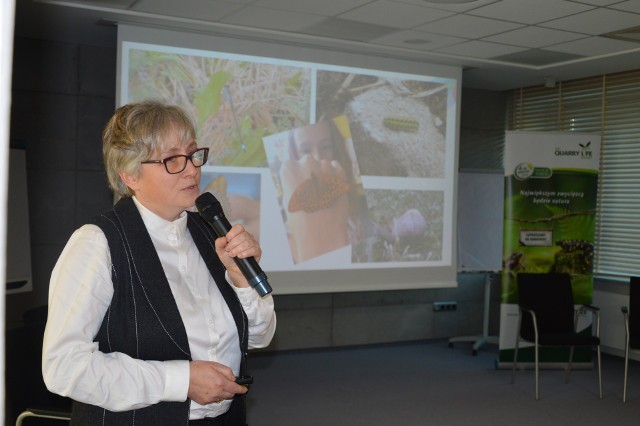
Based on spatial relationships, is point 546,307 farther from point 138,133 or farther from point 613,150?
point 138,133

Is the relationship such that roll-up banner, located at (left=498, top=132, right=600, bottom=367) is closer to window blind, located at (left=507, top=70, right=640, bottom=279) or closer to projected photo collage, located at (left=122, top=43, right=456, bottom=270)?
window blind, located at (left=507, top=70, right=640, bottom=279)

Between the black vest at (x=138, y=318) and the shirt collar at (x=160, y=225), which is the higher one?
the shirt collar at (x=160, y=225)

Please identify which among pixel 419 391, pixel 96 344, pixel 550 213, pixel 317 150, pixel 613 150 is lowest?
pixel 419 391

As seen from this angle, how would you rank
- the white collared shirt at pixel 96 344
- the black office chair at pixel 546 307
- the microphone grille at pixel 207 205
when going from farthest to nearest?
the black office chair at pixel 546 307 → the microphone grille at pixel 207 205 → the white collared shirt at pixel 96 344

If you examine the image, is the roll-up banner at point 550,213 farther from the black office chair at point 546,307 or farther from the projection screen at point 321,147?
the projection screen at point 321,147

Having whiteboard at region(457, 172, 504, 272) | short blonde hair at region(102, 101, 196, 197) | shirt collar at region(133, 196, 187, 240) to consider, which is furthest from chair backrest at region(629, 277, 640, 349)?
short blonde hair at region(102, 101, 196, 197)

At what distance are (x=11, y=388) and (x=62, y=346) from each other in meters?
1.35

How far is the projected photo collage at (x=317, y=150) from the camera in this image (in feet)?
18.7

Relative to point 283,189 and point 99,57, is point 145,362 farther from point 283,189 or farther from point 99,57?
point 99,57

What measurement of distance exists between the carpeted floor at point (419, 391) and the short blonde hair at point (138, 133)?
138 inches

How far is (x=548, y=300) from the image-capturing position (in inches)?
230

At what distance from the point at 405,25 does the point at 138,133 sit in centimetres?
405

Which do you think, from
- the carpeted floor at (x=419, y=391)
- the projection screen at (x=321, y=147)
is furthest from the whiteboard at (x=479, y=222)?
the carpeted floor at (x=419, y=391)

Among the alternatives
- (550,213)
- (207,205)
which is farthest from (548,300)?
(207,205)
